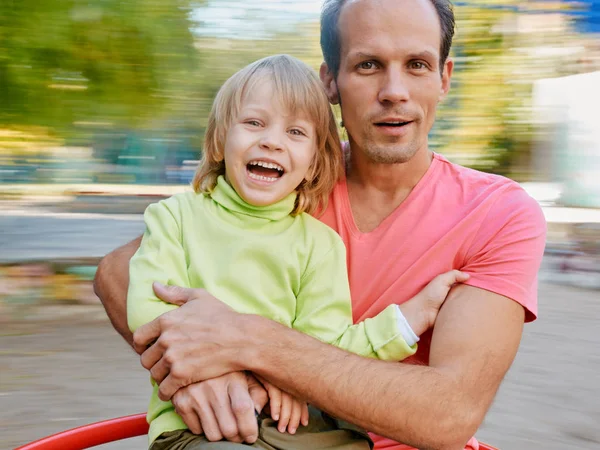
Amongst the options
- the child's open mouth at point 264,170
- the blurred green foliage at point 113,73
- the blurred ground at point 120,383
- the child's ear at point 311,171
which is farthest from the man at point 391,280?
the blurred green foliage at point 113,73

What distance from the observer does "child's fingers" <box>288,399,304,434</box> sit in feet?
6.06

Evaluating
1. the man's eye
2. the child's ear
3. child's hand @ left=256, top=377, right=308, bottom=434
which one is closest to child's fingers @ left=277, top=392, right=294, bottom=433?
child's hand @ left=256, top=377, right=308, bottom=434

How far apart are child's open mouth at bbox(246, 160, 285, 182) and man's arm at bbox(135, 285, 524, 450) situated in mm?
369

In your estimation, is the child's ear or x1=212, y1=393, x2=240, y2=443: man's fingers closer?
x1=212, y1=393, x2=240, y2=443: man's fingers

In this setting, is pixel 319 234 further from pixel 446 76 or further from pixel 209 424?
pixel 446 76

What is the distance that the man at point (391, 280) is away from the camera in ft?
5.98

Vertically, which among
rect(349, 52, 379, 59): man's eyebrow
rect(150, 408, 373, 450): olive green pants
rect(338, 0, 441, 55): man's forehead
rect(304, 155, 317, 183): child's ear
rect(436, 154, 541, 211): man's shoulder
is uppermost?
rect(338, 0, 441, 55): man's forehead

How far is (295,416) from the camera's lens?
1.85 meters

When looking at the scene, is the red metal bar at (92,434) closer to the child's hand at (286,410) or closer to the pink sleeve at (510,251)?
the child's hand at (286,410)

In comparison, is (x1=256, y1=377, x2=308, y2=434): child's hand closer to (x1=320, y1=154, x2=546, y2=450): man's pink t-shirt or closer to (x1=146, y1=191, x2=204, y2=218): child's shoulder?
(x1=320, y1=154, x2=546, y2=450): man's pink t-shirt

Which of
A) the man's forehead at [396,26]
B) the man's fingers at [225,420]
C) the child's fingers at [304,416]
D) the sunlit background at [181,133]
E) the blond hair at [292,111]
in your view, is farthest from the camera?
the sunlit background at [181,133]

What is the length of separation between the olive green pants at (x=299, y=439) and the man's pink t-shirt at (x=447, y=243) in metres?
0.19

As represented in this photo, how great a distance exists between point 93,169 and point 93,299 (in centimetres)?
119

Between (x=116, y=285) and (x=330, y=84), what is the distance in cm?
93
